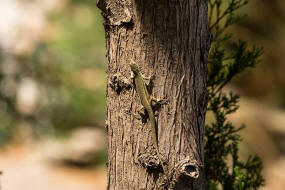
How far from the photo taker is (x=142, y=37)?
2473 mm

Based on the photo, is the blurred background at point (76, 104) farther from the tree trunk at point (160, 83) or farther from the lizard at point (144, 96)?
the lizard at point (144, 96)

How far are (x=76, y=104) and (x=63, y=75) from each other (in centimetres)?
127

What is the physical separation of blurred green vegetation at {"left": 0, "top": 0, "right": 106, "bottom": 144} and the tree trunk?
748 cm

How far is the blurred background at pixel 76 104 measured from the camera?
428 inches

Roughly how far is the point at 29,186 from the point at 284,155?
280 inches

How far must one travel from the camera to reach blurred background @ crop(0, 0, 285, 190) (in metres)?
10.9

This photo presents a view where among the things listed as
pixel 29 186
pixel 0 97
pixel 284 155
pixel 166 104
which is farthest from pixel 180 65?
pixel 284 155

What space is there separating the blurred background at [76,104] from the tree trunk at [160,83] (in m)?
7.73

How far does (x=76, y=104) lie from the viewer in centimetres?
1221

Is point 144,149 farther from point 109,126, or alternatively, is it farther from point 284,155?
point 284,155

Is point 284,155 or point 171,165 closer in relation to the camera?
point 171,165

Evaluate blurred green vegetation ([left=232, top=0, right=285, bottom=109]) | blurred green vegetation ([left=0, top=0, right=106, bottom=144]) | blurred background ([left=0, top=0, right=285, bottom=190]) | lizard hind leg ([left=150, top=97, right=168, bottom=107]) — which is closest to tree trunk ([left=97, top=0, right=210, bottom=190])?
lizard hind leg ([left=150, top=97, right=168, bottom=107])

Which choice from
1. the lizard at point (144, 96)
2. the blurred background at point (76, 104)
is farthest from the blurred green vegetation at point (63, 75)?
the lizard at point (144, 96)

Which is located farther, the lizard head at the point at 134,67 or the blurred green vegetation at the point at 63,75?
the blurred green vegetation at the point at 63,75
